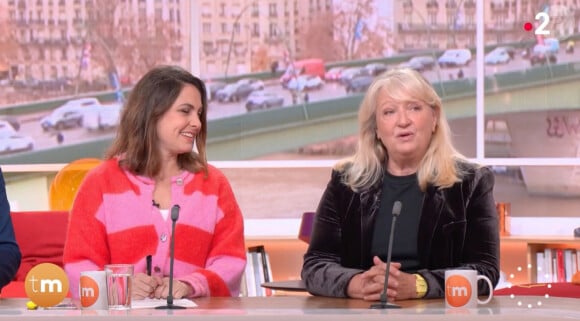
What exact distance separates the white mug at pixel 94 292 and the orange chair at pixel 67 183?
3.40m

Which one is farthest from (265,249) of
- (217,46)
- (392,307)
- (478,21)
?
(392,307)

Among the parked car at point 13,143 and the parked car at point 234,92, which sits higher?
the parked car at point 234,92

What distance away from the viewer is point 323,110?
6.47m

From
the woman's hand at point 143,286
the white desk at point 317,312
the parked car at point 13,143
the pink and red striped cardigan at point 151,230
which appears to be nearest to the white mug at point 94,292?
the white desk at point 317,312

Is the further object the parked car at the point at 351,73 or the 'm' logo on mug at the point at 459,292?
the parked car at the point at 351,73

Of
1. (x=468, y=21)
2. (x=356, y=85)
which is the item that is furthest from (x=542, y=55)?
(x=356, y=85)

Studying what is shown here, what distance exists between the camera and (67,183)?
20.2ft

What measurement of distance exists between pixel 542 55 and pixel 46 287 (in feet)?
13.8

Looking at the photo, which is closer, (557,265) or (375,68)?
(557,265)

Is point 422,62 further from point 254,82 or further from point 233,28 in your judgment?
point 233,28

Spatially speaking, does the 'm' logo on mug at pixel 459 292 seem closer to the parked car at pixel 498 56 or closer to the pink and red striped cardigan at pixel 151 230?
the pink and red striped cardigan at pixel 151 230

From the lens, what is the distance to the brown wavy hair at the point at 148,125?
3582mm

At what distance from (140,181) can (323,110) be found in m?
2.99

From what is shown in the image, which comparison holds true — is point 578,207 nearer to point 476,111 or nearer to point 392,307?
point 476,111
